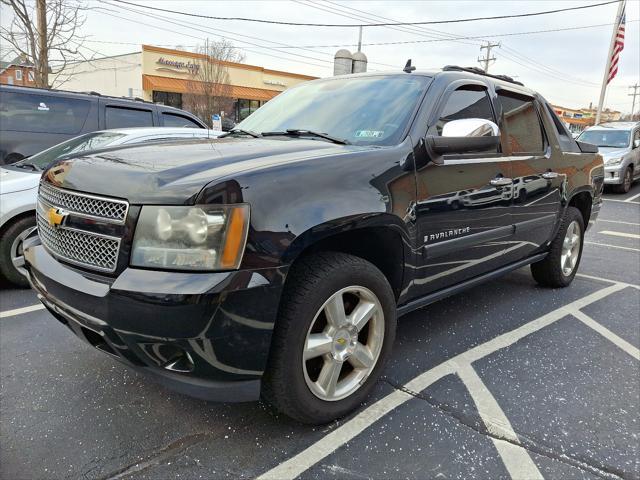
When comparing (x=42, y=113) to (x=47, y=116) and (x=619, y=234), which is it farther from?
(x=619, y=234)

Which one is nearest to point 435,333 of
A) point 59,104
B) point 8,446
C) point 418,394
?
point 418,394

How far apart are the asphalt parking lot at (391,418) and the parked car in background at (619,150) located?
1071 centimetres

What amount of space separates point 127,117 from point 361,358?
5641 mm

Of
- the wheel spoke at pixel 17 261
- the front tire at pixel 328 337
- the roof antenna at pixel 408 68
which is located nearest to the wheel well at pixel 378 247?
the front tire at pixel 328 337

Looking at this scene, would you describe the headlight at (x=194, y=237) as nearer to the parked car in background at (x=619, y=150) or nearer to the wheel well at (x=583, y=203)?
the wheel well at (x=583, y=203)

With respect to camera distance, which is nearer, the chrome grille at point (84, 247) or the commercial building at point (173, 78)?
the chrome grille at point (84, 247)

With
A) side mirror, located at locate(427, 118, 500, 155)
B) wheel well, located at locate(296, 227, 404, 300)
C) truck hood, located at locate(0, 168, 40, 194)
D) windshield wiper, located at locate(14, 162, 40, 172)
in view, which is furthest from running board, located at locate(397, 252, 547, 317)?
windshield wiper, located at locate(14, 162, 40, 172)

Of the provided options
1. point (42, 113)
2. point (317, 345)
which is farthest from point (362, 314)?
point (42, 113)

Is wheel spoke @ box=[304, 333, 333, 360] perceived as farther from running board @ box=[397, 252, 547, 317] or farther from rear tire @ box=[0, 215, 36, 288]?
rear tire @ box=[0, 215, 36, 288]

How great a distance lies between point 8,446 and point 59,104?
17.0 ft

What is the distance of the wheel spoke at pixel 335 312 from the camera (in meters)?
2.21

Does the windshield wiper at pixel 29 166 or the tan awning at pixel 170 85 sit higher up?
the tan awning at pixel 170 85

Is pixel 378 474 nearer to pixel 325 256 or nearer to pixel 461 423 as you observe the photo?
pixel 461 423

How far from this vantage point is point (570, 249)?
4656 mm
